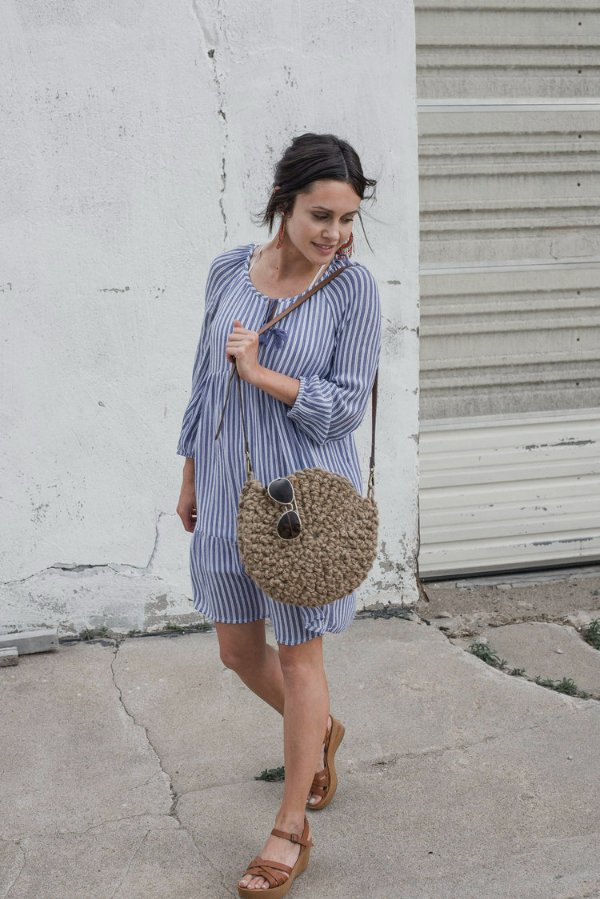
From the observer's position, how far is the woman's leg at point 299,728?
251 centimetres

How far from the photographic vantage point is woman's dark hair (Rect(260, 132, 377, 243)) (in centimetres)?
237

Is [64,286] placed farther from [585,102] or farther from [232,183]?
[585,102]

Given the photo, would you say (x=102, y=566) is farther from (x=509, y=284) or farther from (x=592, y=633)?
(x=509, y=284)

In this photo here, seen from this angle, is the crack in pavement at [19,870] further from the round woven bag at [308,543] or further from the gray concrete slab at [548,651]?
the gray concrete slab at [548,651]

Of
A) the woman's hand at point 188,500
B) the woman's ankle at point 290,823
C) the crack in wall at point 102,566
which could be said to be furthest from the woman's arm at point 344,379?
the crack in wall at point 102,566

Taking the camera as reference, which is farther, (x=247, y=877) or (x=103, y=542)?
(x=103, y=542)

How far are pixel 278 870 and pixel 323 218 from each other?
1.62 meters

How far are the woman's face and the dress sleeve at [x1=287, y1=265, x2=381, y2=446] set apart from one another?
0.10m

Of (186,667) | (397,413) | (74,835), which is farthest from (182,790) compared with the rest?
(397,413)

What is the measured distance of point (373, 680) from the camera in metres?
3.77

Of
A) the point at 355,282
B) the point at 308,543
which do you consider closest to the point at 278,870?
the point at 308,543

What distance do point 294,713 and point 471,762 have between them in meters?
0.91

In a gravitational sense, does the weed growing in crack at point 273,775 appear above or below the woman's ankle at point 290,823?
below

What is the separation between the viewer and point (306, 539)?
2371 mm
